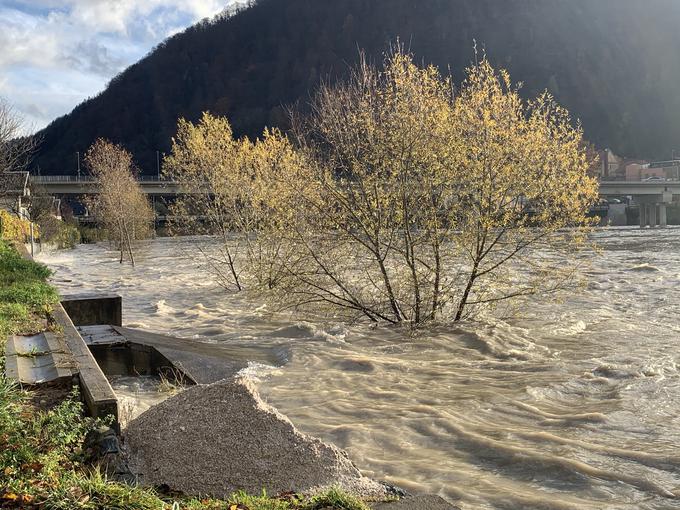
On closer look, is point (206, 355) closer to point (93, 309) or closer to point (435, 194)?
point (93, 309)

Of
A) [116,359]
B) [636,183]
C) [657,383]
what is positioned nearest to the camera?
[657,383]

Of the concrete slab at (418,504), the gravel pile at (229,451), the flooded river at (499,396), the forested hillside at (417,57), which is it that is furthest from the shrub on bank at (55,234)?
the forested hillside at (417,57)

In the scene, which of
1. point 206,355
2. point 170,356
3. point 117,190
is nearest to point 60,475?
point 170,356

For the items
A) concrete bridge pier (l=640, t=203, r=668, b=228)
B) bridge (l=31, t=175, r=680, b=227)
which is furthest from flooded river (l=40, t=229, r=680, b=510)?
concrete bridge pier (l=640, t=203, r=668, b=228)

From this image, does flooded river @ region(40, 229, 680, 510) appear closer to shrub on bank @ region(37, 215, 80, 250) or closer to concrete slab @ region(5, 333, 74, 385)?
concrete slab @ region(5, 333, 74, 385)

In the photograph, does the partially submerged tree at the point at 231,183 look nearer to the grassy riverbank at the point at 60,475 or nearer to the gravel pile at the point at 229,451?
the gravel pile at the point at 229,451

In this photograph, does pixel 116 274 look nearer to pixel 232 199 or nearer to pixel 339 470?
pixel 232 199

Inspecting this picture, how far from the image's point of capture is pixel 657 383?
10.1 meters

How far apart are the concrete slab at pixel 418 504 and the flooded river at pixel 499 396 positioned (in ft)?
3.80

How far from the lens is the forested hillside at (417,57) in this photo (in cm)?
15450

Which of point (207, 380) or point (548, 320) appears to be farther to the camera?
point (548, 320)

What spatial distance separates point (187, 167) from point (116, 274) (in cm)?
1044

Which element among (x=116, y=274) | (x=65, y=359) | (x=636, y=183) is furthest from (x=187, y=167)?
(x=636, y=183)

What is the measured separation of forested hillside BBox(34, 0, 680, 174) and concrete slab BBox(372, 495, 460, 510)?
456ft
